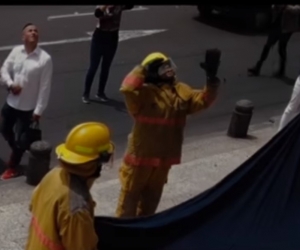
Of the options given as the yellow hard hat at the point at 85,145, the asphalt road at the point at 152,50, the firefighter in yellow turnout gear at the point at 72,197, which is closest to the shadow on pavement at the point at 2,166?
the asphalt road at the point at 152,50

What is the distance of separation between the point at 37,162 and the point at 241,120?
8.81ft

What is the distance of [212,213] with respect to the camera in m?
5.13

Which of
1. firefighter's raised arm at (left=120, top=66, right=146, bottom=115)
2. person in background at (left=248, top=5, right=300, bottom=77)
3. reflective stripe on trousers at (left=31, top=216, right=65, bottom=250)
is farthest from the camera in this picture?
person in background at (left=248, top=5, right=300, bottom=77)

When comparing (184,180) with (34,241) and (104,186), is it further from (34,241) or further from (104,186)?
(34,241)

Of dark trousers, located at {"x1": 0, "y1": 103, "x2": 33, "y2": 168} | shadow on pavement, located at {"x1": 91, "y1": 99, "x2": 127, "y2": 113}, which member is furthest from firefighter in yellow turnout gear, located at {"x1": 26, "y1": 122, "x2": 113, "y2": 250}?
shadow on pavement, located at {"x1": 91, "y1": 99, "x2": 127, "y2": 113}

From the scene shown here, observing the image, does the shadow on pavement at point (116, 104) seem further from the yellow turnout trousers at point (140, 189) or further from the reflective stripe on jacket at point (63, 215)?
the reflective stripe on jacket at point (63, 215)

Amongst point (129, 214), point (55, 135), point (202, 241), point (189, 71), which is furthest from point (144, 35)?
point (202, 241)

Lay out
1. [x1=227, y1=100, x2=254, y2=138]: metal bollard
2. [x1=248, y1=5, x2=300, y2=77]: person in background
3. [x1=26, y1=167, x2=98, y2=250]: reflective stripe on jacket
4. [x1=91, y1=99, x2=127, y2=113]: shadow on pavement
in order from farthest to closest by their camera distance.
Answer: [x1=248, y1=5, x2=300, y2=77]: person in background → [x1=91, y1=99, x2=127, y2=113]: shadow on pavement → [x1=227, y1=100, x2=254, y2=138]: metal bollard → [x1=26, y1=167, x2=98, y2=250]: reflective stripe on jacket

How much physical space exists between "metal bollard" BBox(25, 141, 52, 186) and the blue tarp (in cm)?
227

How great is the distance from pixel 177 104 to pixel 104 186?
72.4 inches

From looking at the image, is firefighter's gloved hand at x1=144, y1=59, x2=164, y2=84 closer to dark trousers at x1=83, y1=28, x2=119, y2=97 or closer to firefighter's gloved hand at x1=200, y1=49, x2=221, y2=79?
firefighter's gloved hand at x1=200, y1=49, x2=221, y2=79

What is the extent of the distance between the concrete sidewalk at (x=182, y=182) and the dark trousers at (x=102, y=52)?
1.73 m

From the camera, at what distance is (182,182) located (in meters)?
7.44

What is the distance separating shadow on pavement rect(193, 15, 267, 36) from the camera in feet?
48.2
